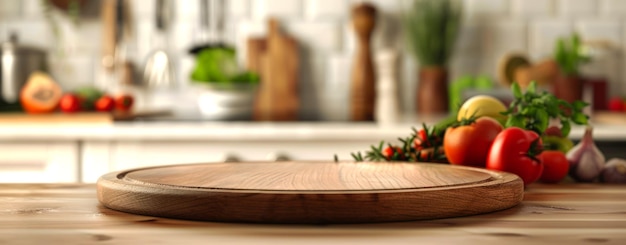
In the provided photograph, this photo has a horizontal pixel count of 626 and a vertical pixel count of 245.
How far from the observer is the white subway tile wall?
3291 millimetres

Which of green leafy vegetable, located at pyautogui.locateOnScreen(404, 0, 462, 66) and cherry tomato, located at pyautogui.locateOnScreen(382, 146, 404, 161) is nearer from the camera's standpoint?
cherry tomato, located at pyautogui.locateOnScreen(382, 146, 404, 161)

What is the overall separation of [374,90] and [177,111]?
28.2 inches

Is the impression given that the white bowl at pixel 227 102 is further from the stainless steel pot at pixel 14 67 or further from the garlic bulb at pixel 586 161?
the garlic bulb at pixel 586 161

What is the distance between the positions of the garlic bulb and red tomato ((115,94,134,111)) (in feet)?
6.31

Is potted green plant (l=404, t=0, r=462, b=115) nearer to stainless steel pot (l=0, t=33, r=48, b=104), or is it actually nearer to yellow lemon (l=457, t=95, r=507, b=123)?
stainless steel pot (l=0, t=33, r=48, b=104)

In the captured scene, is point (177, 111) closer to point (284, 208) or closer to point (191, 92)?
point (191, 92)

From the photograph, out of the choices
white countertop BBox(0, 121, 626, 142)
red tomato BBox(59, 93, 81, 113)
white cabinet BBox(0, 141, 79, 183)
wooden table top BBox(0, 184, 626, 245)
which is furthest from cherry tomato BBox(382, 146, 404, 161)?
red tomato BBox(59, 93, 81, 113)

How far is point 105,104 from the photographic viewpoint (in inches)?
114

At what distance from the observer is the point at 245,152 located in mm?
2631

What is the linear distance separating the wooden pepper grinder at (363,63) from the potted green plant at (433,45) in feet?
0.49

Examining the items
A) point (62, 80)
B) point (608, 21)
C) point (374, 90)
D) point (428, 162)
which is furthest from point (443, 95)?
point (428, 162)

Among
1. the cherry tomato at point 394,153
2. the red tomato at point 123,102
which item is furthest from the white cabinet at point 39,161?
the cherry tomato at point 394,153

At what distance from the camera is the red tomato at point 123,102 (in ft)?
9.80

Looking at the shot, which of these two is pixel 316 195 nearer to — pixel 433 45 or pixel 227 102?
pixel 227 102
